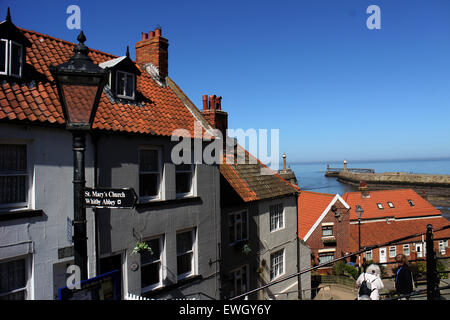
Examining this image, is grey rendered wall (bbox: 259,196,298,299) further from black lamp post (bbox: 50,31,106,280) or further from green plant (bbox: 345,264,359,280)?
black lamp post (bbox: 50,31,106,280)

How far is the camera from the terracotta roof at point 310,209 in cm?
2678

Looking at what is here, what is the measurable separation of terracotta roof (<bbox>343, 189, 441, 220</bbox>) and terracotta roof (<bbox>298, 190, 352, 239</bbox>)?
9.57 metres

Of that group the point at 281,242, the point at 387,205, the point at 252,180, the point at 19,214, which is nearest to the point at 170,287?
the point at 19,214

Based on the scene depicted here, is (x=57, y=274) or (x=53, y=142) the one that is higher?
(x=53, y=142)

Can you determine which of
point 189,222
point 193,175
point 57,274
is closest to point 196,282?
point 189,222

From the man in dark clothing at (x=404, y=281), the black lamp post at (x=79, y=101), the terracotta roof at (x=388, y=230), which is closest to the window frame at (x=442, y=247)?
the terracotta roof at (x=388, y=230)

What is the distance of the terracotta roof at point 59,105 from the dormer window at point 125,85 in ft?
1.14

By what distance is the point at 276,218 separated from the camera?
18.2 meters

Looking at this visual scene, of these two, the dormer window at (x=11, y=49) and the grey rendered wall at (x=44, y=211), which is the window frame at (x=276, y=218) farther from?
the dormer window at (x=11, y=49)

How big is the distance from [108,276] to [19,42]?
681cm

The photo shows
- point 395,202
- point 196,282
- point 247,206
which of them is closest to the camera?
point 196,282

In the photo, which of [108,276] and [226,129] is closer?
[108,276]

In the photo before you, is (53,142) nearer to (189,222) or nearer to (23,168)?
(23,168)

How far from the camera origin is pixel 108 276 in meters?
4.59
